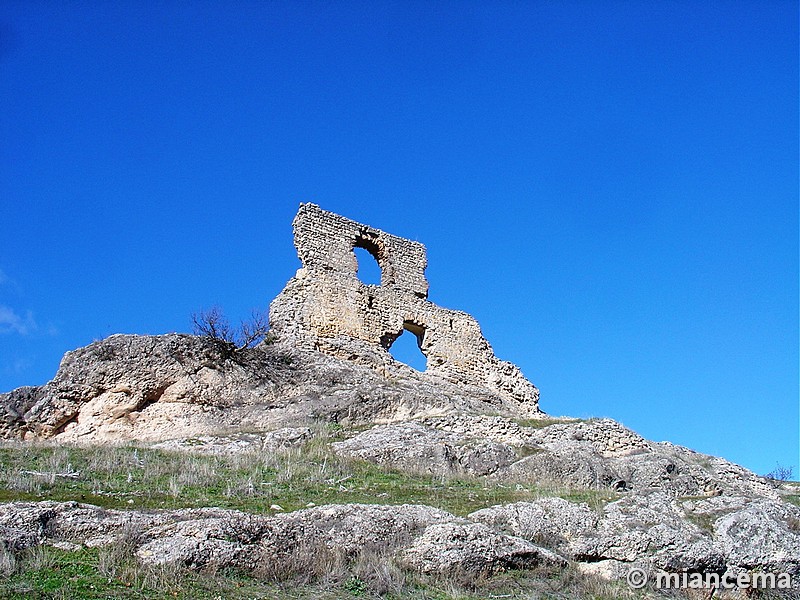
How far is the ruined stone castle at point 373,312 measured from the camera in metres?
23.2

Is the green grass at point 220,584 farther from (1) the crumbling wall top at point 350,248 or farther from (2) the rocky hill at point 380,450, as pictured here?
(1) the crumbling wall top at point 350,248

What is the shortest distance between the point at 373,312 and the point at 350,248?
88.4 inches

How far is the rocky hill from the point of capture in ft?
26.0

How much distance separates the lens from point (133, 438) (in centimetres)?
1828

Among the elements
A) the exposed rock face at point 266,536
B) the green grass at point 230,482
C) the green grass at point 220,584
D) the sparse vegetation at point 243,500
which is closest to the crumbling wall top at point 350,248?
the sparse vegetation at point 243,500

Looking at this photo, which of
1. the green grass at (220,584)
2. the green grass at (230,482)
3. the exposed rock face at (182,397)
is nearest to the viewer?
the green grass at (220,584)

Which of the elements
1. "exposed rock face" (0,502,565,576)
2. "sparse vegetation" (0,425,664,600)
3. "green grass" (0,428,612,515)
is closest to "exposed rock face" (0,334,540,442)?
"sparse vegetation" (0,425,664,600)

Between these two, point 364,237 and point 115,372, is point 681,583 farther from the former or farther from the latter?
point 364,237

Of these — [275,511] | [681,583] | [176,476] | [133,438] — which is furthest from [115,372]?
[681,583]

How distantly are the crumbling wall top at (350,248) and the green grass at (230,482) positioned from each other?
10.8 metres

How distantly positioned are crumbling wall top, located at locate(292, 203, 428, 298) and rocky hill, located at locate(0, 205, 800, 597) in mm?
52

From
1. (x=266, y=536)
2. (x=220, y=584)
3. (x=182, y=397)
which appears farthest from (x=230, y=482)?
(x=182, y=397)

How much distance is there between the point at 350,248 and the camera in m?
25.0

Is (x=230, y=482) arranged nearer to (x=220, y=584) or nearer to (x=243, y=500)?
(x=243, y=500)
